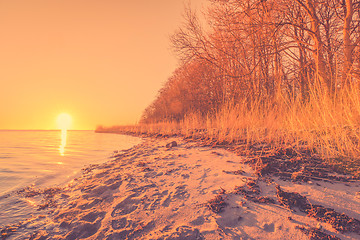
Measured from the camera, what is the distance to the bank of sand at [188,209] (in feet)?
4.89

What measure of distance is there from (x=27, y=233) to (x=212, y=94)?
9826mm

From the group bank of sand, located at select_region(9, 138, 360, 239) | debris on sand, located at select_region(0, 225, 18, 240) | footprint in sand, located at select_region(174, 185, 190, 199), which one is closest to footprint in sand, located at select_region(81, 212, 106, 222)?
bank of sand, located at select_region(9, 138, 360, 239)

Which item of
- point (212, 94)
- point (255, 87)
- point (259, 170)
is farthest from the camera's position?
point (212, 94)

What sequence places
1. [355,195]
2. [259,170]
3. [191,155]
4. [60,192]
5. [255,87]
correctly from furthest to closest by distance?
1. [255,87]
2. [191,155]
3. [60,192]
4. [259,170]
5. [355,195]

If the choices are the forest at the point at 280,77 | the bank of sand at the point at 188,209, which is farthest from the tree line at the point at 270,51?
the bank of sand at the point at 188,209

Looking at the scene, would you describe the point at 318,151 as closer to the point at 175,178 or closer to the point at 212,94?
the point at 175,178

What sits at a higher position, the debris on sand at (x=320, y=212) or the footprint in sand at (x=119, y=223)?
the debris on sand at (x=320, y=212)

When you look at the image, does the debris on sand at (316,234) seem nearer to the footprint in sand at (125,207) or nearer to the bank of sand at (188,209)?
the bank of sand at (188,209)

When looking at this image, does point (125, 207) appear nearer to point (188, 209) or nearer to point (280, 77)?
point (188, 209)

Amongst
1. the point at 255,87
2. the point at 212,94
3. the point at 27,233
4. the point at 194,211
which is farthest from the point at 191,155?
the point at 212,94

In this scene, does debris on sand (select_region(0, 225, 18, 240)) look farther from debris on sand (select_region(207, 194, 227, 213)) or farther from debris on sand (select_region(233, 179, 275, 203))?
debris on sand (select_region(233, 179, 275, 203))

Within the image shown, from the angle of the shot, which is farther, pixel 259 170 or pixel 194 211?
pixel 259 170

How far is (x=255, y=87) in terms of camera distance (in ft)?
22.7

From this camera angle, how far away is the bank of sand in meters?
1.49
